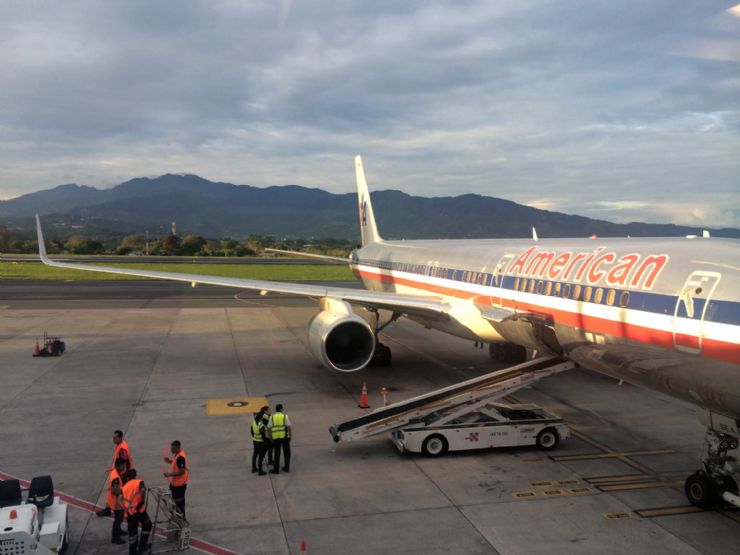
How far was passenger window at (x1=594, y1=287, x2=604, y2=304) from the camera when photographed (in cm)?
1131

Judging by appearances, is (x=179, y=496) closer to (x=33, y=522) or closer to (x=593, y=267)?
(x=33, y=522)

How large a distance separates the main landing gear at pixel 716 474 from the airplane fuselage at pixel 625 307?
1.31 metres

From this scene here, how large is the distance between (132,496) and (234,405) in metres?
8.00

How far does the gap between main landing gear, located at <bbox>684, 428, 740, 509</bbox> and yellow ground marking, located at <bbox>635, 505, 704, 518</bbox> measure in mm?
138

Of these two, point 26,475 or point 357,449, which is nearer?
point 26,475

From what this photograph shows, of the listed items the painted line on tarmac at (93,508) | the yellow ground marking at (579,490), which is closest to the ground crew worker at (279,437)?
the painted line on tarmac at (93,508)

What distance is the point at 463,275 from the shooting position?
17859 mm

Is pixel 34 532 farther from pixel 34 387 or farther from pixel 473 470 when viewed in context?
pixel 34 387

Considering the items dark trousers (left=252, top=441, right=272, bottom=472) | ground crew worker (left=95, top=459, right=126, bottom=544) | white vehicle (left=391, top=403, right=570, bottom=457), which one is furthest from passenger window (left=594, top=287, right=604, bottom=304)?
ground crew worker (left=95, top=459, right=126, bottom=544)

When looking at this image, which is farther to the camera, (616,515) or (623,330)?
(623,330)

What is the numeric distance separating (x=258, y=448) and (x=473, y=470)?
14.3 feet

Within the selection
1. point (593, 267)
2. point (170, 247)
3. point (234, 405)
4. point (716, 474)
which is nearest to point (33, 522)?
point (234, 405)

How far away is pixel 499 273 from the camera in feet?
51.8

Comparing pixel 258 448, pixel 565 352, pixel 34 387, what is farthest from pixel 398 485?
pixel 34 387
